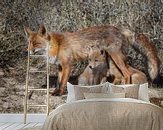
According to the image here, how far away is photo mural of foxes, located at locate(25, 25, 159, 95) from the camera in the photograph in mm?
5977

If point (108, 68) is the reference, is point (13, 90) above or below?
below

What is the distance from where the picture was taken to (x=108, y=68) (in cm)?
597

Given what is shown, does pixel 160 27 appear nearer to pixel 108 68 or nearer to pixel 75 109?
pixel 108 68

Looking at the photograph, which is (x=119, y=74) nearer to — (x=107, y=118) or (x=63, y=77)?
(x=63, y=77)

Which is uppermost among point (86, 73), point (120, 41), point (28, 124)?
point (120, 41)

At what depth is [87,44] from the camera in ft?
19.8

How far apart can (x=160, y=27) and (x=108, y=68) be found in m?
1.18

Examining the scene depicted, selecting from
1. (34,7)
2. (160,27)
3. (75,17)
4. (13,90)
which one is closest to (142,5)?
(160,27)

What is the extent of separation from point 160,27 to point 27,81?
2531 millimetres

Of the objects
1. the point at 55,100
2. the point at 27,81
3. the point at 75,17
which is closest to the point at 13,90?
the point at 27,81

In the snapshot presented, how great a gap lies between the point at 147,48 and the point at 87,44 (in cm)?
107

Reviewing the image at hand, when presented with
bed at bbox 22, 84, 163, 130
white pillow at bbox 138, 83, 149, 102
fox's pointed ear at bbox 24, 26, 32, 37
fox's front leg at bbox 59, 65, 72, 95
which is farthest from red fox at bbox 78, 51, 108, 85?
bed at bbox 22, 84, 163, 130

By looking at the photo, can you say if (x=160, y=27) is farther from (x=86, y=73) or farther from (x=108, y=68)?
(x=86, y=73)

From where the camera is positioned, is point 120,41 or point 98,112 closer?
point 98,112
